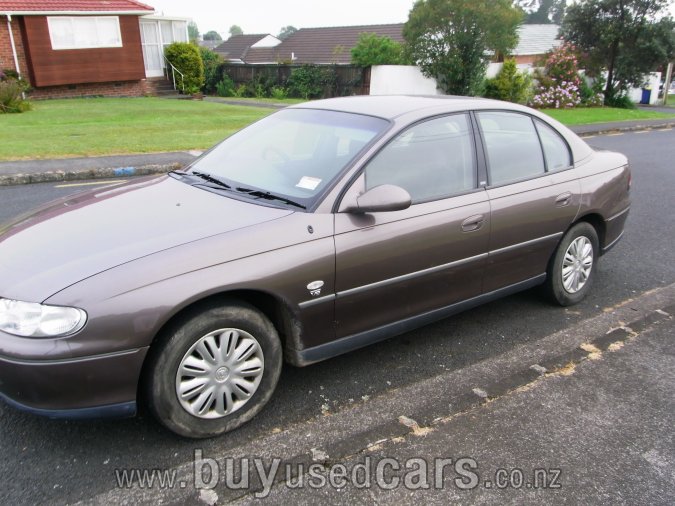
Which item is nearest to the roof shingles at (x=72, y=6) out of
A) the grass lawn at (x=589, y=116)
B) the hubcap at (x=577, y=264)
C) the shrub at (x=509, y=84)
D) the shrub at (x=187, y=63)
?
the shrub at (x=187, y=63)

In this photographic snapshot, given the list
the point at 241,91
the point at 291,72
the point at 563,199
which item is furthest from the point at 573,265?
the point at 241,91

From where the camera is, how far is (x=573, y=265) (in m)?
4.36

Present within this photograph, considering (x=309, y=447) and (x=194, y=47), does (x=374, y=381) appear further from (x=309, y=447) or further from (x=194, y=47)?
(x=194, y=47)

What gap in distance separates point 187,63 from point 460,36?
11.8 meters

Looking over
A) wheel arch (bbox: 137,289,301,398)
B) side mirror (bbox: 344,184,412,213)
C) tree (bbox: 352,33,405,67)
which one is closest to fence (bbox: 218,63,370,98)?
tree (bbox: 352,33,405,67)

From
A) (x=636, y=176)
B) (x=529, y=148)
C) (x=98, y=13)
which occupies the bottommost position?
(x=636, y=176)

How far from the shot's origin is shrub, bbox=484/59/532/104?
21.7 metres

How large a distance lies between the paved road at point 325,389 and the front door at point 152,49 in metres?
23.7

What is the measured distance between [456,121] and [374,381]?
176 centimetres

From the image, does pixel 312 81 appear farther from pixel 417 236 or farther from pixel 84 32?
pixel 417 236

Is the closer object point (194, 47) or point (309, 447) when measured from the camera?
point (309, 447)

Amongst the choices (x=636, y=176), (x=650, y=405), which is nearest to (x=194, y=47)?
(x=636, y=176)

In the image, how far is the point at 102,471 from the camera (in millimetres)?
2549

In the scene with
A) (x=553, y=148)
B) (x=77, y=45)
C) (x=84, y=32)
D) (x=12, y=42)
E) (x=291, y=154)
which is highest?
(x=84, y=32)
